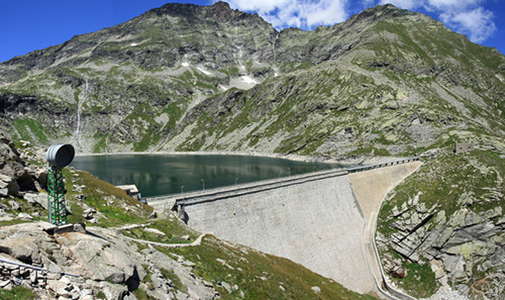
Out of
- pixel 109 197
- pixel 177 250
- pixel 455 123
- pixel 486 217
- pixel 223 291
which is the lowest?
pixel 486 217

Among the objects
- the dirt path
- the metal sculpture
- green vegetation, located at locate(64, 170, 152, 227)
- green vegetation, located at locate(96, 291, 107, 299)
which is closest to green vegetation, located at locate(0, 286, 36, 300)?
green vegetation, located at locate(96, 291, 107, 299)

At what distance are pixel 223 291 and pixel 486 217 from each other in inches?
2565

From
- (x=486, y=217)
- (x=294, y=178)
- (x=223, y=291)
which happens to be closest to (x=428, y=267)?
(x=486, y=217)

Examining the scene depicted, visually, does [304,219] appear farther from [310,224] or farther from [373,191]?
[373,191]

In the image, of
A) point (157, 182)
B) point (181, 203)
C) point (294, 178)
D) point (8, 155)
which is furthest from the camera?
point (157, 182)

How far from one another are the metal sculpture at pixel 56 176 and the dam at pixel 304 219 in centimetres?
2689

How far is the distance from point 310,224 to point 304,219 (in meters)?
1.73

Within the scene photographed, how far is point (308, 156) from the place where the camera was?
562 ft

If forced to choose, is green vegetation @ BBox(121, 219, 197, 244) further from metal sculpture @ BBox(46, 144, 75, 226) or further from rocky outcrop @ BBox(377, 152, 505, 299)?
rocky outcrop @ BBox(377, 152, 505, 299)

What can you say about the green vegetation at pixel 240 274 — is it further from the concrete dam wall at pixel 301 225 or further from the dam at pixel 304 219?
the concrete dam wall at pixel 301 225

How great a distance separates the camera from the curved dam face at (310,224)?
50094 mm

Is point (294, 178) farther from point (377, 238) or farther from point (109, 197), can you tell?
point (109, 197)

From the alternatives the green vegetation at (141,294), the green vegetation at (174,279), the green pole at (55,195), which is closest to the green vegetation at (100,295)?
the green vegetation at (141,294)

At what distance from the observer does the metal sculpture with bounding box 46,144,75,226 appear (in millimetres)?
17188
